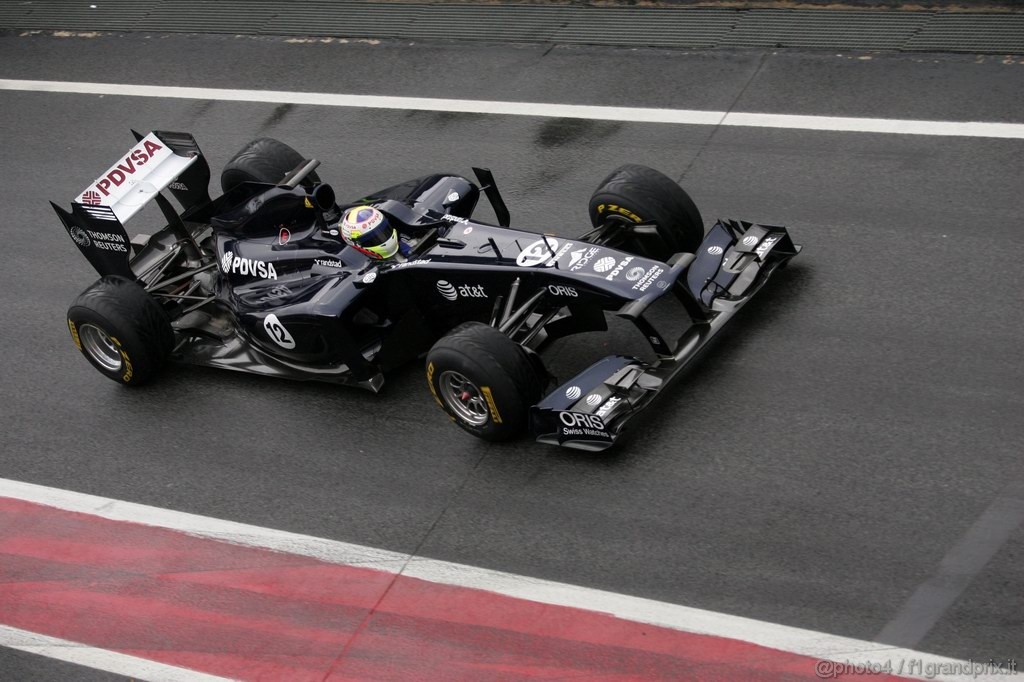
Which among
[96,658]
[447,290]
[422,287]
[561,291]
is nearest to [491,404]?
[561,291]

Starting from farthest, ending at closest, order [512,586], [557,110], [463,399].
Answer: [557,110] → [463,399] → [512,586]

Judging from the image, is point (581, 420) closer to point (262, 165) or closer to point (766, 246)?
point (766, 246)

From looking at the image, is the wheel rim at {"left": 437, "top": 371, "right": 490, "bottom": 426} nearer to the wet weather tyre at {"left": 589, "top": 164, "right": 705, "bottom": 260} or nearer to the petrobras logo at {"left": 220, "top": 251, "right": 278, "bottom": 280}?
the wet weather tyre at {"left": 589, "top": 164, "right": 705, "bottom": 260}

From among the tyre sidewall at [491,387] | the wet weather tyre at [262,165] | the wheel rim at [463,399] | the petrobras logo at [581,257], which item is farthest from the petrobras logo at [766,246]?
the wet weather tyre at [262,165]

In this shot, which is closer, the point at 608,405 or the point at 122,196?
the point at 608,405

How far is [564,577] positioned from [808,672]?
1518mm

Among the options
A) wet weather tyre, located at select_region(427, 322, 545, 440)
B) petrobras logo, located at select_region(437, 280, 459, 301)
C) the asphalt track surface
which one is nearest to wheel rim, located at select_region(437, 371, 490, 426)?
wet weather tyre, located at select_region(427, 322, 545, 440)

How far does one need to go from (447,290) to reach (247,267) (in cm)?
179

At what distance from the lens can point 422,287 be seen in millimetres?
8195

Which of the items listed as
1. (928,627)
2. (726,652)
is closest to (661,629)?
(726,652)

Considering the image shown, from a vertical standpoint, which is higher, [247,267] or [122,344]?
[247,267]

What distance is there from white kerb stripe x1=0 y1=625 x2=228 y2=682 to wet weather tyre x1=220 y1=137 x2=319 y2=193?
414 centimetres

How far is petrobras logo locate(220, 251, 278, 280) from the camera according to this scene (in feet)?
29.2

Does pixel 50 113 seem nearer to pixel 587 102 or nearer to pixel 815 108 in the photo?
pixel 587 102
